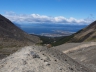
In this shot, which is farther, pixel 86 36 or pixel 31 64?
pixel 86 36

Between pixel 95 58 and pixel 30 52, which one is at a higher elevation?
pixel 30 52

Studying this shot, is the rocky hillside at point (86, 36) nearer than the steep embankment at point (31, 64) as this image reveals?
No

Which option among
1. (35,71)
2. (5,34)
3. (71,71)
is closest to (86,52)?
(71,71)

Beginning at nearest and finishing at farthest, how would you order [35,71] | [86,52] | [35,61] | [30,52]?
[35,71]
[35,61]
[30,52]
[86,52]

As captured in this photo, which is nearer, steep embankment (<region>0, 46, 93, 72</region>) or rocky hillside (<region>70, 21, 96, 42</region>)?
steep embankment (<region>0, 46, 93, 72</region>)

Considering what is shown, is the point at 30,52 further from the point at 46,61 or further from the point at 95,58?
the point at 95,58

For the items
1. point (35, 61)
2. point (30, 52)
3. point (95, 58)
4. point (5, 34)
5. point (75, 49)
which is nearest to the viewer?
point (35, 61)

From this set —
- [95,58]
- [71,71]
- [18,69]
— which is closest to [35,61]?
[18,69]

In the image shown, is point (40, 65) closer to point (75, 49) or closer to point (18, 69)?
point (18, 69)

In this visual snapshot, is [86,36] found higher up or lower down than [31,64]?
lower down

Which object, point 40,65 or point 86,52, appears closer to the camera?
point 40,65
